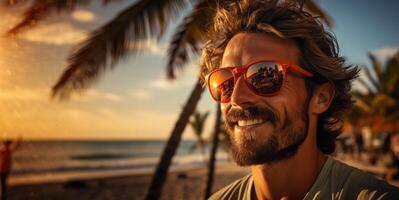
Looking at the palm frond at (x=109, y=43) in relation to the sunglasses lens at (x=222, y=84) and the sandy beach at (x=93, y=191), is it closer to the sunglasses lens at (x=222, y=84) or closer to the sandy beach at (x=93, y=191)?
the sunglasses lens at (x=222, y=84)

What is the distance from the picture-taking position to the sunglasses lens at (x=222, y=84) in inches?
67.4

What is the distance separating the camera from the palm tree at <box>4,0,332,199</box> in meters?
4.68

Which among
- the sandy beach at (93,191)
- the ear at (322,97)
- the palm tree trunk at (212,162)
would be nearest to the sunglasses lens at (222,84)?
the ear at (322,97)

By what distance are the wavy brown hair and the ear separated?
3 centimetres

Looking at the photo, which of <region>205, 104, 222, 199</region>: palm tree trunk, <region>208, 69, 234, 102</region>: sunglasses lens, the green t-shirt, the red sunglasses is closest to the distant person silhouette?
<region>205, 104, 222, 199</region>: palm tree trunk

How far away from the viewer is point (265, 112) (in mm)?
1478

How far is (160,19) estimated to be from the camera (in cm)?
555

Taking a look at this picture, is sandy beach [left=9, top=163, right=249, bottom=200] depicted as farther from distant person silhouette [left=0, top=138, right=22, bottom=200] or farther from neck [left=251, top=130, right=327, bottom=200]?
neck [left=251, top=130, right=327, bottom=200]

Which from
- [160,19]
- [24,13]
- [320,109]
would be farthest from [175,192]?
[320,109]

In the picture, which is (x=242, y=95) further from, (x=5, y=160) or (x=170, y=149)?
(x=5, y=160)

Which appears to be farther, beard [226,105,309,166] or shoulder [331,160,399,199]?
beard [226,105,309,166]

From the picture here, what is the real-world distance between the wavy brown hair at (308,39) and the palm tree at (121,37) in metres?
2.43

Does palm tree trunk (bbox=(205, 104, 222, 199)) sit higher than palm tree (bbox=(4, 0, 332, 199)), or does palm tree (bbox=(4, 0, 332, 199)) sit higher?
palm tree (bbox=(4, 0, 332, 199))

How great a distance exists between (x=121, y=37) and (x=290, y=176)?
4.14 meters
